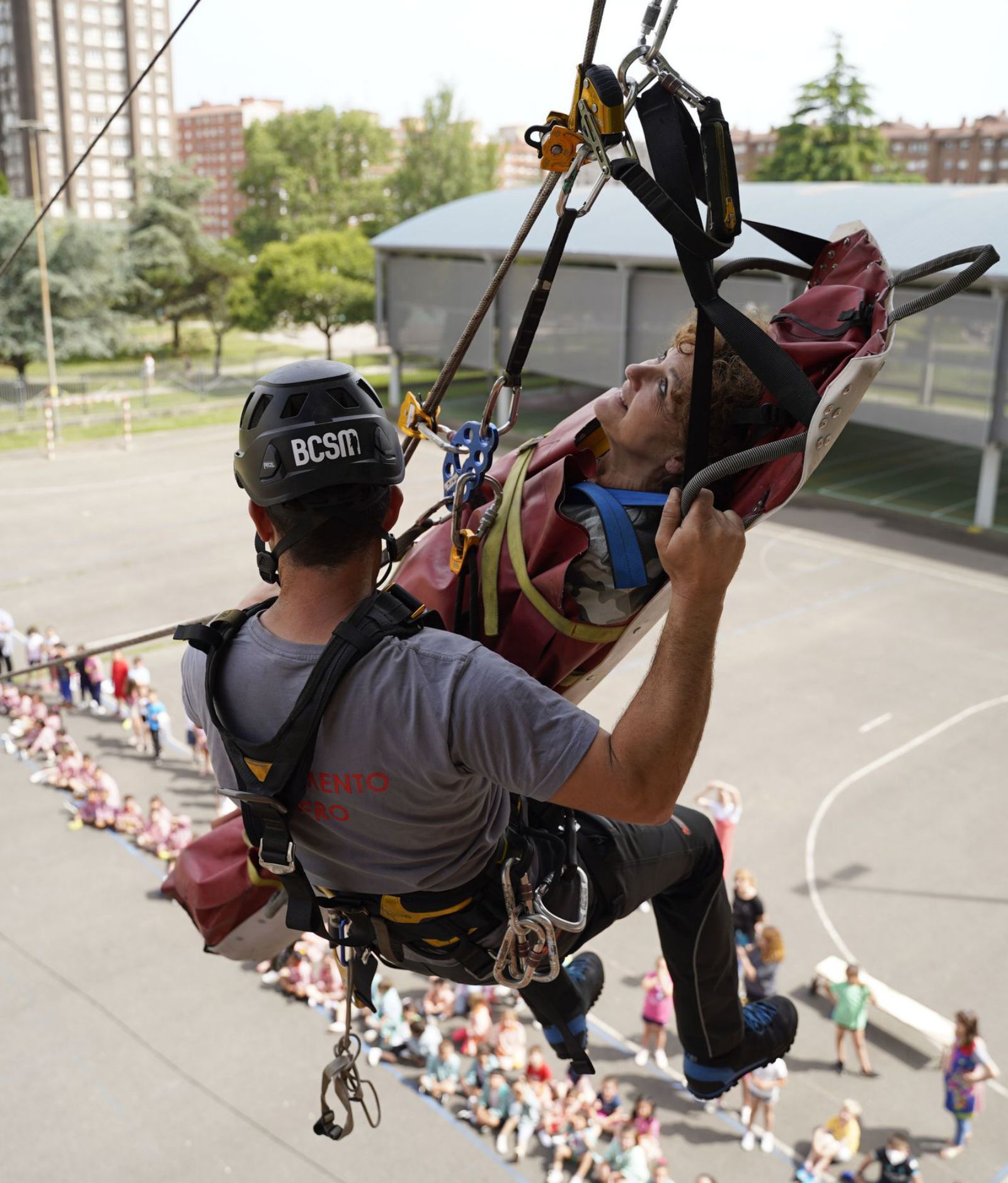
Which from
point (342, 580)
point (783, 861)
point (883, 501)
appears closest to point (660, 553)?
point (342, 580)

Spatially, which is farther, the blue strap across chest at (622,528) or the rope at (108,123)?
the rope at (108,123)

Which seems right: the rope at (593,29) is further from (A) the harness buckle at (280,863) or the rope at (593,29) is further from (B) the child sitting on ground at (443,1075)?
(B) the child sitting on ground at (443,1075)

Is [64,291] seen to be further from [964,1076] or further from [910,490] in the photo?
[964,1076]

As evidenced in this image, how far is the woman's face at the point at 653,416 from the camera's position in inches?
109

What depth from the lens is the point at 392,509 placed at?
90.0 inches

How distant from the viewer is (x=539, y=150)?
2.79 m

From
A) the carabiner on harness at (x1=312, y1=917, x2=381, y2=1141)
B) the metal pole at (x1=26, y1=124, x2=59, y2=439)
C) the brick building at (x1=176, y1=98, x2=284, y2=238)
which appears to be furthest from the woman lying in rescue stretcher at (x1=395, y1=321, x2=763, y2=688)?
the brick building at (x1=176, y1=98, x2=284, y2=238)

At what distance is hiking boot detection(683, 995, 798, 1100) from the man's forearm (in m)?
1.92

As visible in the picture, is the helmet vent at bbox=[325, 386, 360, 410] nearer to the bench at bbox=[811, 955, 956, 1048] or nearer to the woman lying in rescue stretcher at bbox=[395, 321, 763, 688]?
the woman lying in rescue stretcher at bbox=[395, 321, 763, 688]

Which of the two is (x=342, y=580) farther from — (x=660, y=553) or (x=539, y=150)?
(x=539, y=150)

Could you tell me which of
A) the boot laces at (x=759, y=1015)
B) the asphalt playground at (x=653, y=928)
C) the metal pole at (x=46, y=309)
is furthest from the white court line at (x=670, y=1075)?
the metal pole at (x=46, y=309)

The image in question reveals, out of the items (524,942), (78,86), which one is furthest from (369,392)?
(78,86)

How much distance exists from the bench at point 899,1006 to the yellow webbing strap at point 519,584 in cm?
831

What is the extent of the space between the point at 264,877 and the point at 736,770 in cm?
1200
